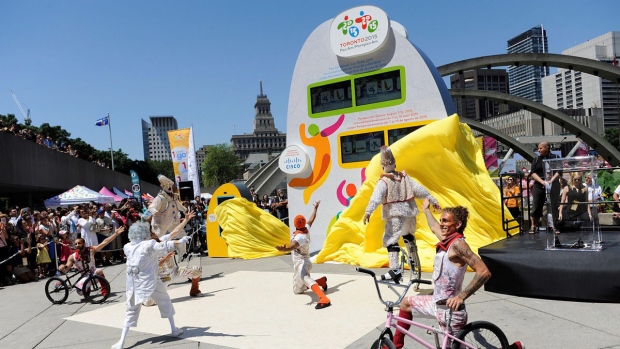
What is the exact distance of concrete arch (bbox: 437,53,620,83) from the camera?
78.9 ft

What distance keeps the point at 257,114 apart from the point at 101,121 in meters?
152

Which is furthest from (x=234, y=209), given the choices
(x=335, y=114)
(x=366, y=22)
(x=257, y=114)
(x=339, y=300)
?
(x=257, y=114)

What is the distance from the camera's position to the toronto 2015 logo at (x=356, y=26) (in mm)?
12312

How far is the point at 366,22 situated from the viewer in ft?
40.8

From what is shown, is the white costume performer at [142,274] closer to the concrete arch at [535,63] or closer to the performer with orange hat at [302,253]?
the performer with orange hat at [302,253]

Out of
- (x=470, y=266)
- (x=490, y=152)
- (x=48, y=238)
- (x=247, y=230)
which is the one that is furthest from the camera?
(x=490, y=152)

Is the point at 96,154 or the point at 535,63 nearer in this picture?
the point at 535,63

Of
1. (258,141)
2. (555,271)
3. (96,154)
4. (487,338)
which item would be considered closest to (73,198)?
(555,271)

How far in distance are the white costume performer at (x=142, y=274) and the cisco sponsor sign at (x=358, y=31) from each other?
8000 mm

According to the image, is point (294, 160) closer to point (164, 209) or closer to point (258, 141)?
point (164, 209)

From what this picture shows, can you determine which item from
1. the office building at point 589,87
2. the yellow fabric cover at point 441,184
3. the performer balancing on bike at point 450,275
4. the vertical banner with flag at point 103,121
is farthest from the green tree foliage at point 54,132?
the office building at point 589,87

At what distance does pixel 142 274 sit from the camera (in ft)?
19.7

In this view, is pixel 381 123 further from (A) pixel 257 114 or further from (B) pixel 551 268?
(A) pixel 257 114

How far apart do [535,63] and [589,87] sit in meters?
135
